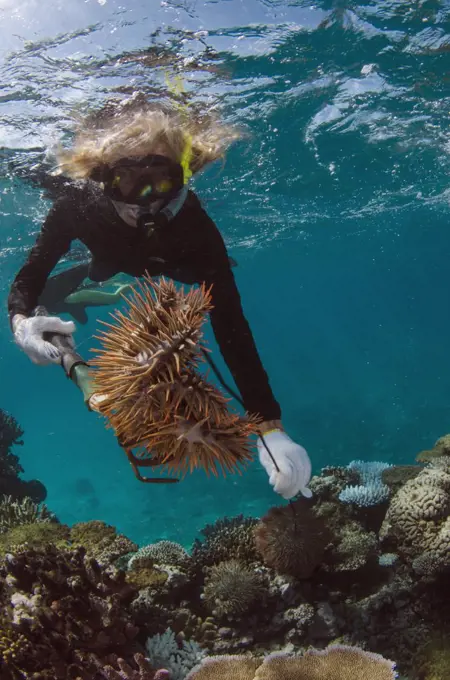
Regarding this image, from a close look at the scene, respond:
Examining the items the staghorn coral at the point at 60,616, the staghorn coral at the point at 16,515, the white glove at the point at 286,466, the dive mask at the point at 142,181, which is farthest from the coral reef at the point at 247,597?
the dive mask at the point at 142,181

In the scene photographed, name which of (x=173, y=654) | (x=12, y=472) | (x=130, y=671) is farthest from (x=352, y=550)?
(x=12, y=472)

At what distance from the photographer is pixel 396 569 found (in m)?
5.84

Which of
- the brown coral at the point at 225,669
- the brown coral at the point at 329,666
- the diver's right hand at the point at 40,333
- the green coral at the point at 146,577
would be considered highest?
the diver's right hand at the point at 40,333

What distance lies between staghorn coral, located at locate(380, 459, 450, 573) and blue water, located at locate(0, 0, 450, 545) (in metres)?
4.78

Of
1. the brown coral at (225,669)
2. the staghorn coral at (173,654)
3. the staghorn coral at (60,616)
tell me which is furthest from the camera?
the staghorn coral at (173,654)

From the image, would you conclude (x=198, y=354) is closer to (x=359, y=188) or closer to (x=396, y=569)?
(x=396, y=569)

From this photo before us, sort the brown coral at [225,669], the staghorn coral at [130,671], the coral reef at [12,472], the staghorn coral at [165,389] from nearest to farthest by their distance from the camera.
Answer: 1. the staghorn coral at [165,389]
2. the staghorn coral at [130,671]
3. the brown coral at [225,669]
4. the coral reef at [12,472]

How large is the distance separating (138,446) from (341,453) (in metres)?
26.5

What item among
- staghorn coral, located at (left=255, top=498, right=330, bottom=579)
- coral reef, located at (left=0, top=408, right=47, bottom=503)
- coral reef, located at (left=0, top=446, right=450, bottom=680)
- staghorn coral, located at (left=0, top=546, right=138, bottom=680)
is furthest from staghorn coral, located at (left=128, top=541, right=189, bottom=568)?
coral reef, located at (left=0, top=408, right=47, bottom=503)

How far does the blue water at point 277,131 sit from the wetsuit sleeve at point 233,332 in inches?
57.9

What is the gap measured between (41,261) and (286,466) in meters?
3.38

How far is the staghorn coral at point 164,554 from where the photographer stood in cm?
584

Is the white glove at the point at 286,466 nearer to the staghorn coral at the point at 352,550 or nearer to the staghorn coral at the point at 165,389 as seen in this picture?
the staghorn coral at the point at 165,389

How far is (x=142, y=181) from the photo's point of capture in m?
5.04
